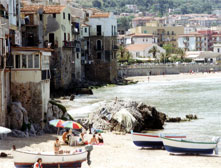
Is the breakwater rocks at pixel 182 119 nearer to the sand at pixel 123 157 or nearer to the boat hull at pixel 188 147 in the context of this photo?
the sand at pixel 123 157

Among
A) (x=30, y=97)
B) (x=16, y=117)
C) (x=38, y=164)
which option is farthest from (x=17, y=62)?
(x=38, y=164)

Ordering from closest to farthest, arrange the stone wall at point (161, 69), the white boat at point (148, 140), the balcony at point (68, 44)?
the white boat at point (148, 140)
the balcony at point (68, 44)
the stone wall at point (161, 69)

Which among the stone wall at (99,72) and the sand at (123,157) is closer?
Result: the sand at (123,157)

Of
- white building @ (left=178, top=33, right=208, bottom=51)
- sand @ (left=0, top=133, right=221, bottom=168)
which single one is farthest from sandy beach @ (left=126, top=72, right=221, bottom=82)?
sand @ (left=0, top=133, right=221, bottom=168)

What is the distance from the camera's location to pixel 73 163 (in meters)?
23.9

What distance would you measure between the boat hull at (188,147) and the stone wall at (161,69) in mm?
79649

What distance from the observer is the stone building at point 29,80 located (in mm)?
34031

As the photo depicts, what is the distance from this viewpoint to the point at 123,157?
93.0ft

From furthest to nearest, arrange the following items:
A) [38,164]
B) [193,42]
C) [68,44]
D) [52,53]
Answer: [193,42]
[68,44]
[52,53]
[38,164]

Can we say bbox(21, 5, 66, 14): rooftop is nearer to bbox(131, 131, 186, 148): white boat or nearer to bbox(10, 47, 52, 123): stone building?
bbox(10, 47, 52, 123): stone building

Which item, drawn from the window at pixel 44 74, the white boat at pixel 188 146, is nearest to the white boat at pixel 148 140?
the white boat at pixel 188 146

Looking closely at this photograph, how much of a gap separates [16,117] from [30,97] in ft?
6.84

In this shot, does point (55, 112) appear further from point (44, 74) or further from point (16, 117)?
point (16, 117)

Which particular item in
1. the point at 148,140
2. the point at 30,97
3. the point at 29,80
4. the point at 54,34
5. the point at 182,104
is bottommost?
the point at 182,104
